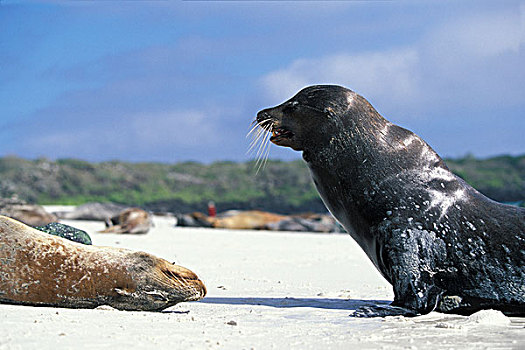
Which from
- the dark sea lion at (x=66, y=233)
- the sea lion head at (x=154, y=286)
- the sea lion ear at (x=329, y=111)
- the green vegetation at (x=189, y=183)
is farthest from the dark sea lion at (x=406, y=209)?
the green vegetation at (x=189, y=183)

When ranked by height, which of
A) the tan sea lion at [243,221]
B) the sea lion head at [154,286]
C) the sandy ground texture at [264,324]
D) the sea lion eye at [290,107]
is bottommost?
the sandy ground texture at [264,324]

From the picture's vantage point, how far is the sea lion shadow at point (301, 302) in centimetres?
452

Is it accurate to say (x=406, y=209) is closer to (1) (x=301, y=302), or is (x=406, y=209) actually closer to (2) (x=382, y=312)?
(2) (x=382, y=312)

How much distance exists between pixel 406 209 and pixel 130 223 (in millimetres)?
7379

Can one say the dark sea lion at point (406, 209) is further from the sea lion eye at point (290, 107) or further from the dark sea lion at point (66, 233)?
the dark sea lion at point (66, 233)

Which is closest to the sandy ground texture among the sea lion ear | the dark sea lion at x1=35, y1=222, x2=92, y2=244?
the dark sea lion at x1=35, y1=222, x2=92, y2=244

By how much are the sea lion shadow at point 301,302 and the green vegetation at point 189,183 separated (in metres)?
24.0

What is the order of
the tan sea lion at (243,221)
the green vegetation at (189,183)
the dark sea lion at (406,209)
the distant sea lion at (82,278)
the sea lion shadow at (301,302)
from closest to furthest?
the distant sea lion at (82,278), the dark sea lion at (406,209), the sea lion shadow at (301,302), the tan sea lion at (243,221), the green vegetation at (189,183)

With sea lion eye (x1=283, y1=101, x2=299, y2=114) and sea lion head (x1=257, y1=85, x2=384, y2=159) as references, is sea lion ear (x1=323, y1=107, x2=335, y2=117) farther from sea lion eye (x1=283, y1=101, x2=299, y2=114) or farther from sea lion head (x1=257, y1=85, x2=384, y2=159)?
sea lion eye (x1=283, y1=101, x2=299, y2=114)

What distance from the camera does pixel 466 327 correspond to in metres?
3.52

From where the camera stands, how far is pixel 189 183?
127 ft

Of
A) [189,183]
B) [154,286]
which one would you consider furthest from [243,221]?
[189,183]

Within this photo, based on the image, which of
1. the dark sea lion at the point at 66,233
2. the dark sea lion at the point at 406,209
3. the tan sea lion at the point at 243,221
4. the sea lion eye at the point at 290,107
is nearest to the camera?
the dark sea lion at the point at 406,209

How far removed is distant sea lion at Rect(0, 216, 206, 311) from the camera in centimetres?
389
